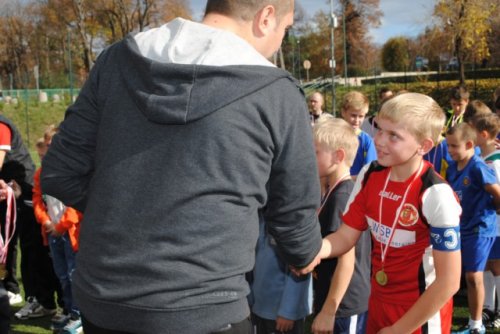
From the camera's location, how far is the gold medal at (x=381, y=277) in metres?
2.45

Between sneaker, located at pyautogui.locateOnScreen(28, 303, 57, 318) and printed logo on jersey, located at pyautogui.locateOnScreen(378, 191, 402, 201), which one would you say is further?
sneaker, located at pyautogui.locateOnScreen(28, 303, 57, 318)

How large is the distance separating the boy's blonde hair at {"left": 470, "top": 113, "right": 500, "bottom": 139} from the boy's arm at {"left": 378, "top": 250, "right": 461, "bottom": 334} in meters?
3.05

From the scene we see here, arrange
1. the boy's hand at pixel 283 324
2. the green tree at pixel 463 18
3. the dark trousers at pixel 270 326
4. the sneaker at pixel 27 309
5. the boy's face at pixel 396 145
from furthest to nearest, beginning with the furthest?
the green tree at pixel 463 18 < the sneaker at pixel 27 309 < the dark trousers at pixel 270 326 < the boy's hand at pixel 283 324 < the boy's face at pixel 396 145

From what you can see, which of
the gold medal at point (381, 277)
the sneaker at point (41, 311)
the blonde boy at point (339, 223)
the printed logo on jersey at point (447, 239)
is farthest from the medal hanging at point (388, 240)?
the sneaker at point (41, 311)

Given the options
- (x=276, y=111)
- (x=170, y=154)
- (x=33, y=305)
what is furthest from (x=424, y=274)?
(x=33, y=305)

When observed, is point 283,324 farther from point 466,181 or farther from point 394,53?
point 394,53

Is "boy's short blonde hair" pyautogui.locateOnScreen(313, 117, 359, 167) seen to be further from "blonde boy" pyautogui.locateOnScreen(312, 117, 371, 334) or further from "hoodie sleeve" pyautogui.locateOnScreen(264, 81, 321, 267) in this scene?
"hoodie sleeve" pyautogui.locateOnScreen(264, 81, 321, 267)

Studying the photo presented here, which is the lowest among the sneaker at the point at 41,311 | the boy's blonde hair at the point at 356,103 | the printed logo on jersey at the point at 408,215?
the sneaker at the point at 41,311

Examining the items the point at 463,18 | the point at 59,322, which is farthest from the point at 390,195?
the point at 463,18

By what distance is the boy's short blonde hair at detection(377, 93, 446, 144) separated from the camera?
2.31 m

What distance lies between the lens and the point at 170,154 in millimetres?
1567

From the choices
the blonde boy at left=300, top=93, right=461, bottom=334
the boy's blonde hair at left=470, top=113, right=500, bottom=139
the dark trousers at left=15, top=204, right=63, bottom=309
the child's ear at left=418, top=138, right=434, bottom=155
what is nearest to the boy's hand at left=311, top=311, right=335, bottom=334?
the blonde boy at left=300, top=93, right=461, bottom=334

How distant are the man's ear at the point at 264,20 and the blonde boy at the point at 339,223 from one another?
1.27 m

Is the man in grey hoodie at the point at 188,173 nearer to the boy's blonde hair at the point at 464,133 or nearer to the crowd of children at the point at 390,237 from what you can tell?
the crowd of children at the point at 390,237
